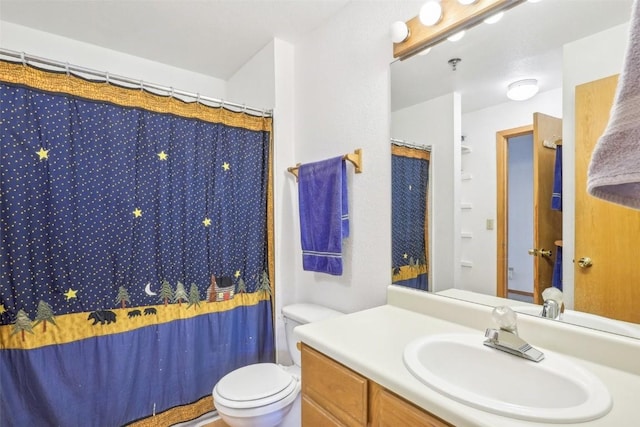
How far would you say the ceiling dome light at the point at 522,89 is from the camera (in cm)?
109

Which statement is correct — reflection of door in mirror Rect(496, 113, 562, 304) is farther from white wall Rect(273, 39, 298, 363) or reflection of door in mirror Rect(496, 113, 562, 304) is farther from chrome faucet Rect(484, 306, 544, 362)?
white wall Rect(273, 39, 298, 363)

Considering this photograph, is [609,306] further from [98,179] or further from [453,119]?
[98,179]

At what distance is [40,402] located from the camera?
4.57ft

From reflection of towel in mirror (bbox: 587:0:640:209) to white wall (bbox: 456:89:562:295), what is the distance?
0.67 m

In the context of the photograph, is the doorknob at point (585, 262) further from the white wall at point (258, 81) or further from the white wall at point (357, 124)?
the white wall at point (258, 81)

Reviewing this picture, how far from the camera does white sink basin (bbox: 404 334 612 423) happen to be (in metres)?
0.67

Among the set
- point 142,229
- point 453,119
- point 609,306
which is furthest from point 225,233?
point 609,306

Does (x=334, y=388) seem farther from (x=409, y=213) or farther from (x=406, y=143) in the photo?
(x=406, y=143)

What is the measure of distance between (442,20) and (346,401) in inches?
57.4

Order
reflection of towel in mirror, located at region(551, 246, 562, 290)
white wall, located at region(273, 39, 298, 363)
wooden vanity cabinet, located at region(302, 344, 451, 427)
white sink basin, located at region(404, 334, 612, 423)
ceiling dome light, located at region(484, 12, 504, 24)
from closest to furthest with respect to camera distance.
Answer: white sink basin, located at region(404, 334, 612, 423), wooden vanity cabinet, located at region(302, 344, 451, 427), reflection of towel in mirror, located at region(551, 246, 562, 290), ceiling dome light, located at region(484, 12, 504, 24), white wall, located at region(273, 39, 298, 363)

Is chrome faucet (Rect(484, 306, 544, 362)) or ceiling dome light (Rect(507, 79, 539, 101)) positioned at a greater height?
ceiling dome light (Rect(507, 79, 539, 101))

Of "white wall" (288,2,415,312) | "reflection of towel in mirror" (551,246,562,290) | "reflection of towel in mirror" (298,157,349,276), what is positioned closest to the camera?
"reflection of towel in mirror" (551,246,562,290)

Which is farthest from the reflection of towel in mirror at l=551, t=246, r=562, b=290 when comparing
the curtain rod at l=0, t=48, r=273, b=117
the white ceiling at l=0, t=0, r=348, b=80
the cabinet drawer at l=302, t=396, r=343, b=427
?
the curtain rod at l=0, t=48, r=273, b=117

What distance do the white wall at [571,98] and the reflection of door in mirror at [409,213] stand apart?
0.52 m
